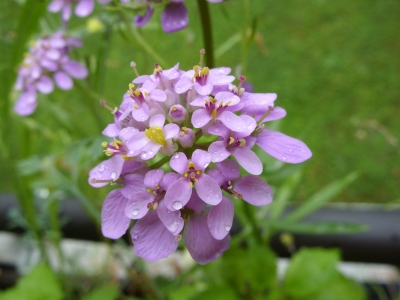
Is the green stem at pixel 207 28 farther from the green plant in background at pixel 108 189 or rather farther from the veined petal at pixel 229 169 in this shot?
the veined petal at pixel 229 169

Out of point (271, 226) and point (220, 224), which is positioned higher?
point (220, 224)

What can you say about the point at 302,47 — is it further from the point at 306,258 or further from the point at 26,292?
the point at 26,292

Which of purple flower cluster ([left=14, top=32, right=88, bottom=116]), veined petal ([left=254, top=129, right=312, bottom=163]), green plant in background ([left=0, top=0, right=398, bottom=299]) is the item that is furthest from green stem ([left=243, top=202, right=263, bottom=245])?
purple flower cluster ([left=14, top=32, right=88, bottom=116])

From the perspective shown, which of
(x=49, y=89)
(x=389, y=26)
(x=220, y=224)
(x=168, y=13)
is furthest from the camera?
(x=389, y=26)

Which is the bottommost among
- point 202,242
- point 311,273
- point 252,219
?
point 311,273

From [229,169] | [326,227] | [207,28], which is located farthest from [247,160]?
[326,227]

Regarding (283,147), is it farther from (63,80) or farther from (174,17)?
(63,80)

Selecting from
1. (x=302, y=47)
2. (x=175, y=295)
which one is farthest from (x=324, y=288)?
(x=302, y=47)

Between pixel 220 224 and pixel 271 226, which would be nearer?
pixel 220 224
